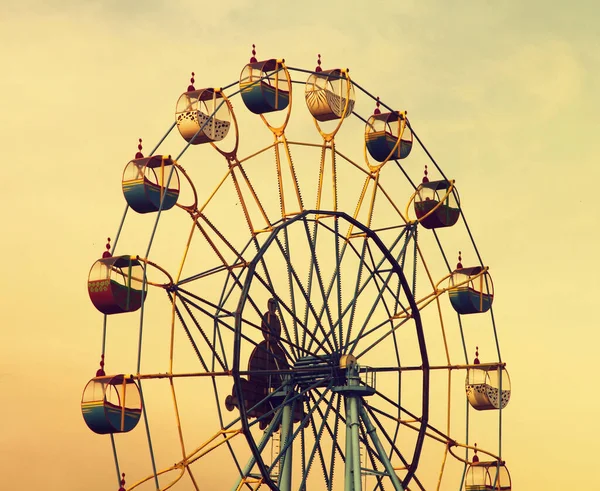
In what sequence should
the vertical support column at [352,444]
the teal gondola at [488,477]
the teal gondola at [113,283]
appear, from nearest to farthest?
the teal gondola at [113,283]
the vertical support column at [352,444]
the teal gondola at [488,477]

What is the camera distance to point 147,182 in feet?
128

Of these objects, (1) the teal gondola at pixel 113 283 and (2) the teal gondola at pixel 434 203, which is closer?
(1) the teal gondola at pixel 113 283

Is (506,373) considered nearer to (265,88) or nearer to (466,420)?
(466,420)

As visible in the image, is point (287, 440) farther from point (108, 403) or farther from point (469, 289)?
point (469, 289)

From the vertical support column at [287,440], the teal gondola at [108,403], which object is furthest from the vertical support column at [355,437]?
the teal gondola at [108,403]

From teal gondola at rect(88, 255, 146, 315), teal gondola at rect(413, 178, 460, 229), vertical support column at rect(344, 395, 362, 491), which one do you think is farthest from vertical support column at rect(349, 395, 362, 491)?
teal gondola at rect(413, 178, 460, 229)

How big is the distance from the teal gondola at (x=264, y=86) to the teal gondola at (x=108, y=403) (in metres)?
7.22

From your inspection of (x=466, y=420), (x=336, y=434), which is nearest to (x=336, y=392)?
(x=336, y=434)

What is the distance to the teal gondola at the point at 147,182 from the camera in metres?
39.1

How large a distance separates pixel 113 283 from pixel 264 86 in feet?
19.7

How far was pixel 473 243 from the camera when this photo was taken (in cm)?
4391

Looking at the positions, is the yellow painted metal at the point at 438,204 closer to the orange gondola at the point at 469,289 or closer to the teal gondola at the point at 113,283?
the orange gondola at the point at 469,289

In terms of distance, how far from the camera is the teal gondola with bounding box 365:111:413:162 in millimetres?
43594

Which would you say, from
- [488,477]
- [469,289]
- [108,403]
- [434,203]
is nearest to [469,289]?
[469,289]
